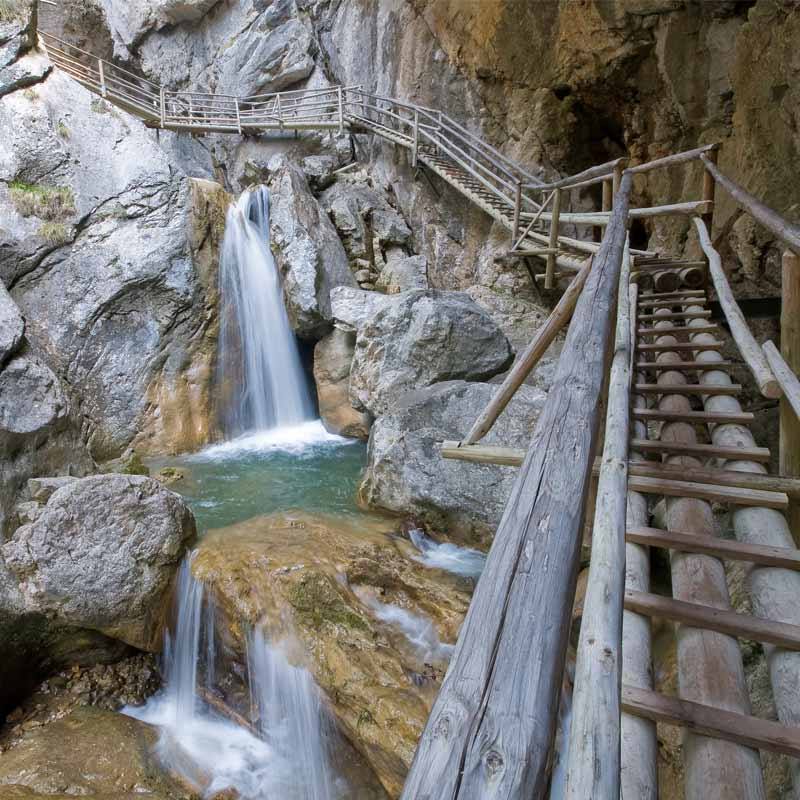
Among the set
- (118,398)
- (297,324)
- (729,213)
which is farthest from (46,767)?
(729,213)

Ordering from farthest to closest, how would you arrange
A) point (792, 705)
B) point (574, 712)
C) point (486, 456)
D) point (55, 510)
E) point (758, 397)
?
1. point (758, 397)
2. point (55, 510)
3. point (486, 456)
4. point (792, 705)
5. point (574, 712)

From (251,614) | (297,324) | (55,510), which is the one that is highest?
(297,324)

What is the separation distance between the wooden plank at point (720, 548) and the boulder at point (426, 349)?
529cm

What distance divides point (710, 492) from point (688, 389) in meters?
1.32

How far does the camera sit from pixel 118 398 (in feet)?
27.4

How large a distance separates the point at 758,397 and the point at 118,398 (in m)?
8.86

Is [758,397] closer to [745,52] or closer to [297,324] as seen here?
[745,52]

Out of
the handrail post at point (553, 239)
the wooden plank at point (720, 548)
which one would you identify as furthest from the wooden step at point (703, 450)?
the handrail post at point (553, 239)

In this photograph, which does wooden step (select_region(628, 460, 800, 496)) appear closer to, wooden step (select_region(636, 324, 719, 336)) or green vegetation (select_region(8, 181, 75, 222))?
wooden step (select_region(636, 324, 719, 336))

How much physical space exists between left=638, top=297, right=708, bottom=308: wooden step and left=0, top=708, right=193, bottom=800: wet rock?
18.7 feet

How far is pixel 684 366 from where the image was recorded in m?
3.87

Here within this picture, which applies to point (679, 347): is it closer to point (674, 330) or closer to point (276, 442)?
point (674, 330)

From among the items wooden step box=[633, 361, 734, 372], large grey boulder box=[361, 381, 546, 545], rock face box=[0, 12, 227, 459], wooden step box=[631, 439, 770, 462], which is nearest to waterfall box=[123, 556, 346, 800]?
large grey boulder box=[361, 381, 546, 545]

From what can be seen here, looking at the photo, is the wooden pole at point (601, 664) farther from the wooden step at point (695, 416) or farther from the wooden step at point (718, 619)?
the wooden step at point (695, 416)
